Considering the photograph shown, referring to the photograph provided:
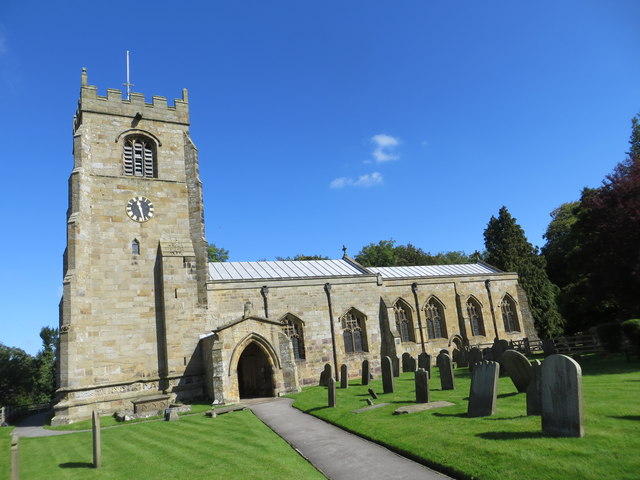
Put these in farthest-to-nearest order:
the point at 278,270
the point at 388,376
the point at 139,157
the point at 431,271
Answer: the point at 431,271 < the point at 278,270 < the point at 139,157 < the point at 388,376

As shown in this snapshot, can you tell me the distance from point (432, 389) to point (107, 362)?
14.4m

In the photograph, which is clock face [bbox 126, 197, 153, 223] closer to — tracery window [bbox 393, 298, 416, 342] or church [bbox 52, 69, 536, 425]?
church [bbox 52, 69, 536, 425]

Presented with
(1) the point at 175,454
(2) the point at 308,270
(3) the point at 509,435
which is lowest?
(1) the point at 175,454

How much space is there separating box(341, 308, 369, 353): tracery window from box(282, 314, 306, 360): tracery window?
278cm

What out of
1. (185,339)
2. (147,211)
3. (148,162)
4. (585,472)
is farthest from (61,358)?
(585,472)

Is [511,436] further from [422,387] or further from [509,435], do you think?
[422,387]

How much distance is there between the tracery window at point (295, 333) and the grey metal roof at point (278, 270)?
2650mm

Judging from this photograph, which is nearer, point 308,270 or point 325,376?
point 325,376

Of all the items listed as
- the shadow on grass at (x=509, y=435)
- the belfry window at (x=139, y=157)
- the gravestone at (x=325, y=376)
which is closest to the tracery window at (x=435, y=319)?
the gravestone at (x=325, y=376)

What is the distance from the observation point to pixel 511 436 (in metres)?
7.91

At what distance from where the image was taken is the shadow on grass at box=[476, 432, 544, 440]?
7772 mm

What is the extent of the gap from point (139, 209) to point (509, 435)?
19706 mm

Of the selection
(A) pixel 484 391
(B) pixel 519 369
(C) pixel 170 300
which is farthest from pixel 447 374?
(C) pixel 170 300

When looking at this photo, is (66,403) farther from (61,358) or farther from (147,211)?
(147,211)
